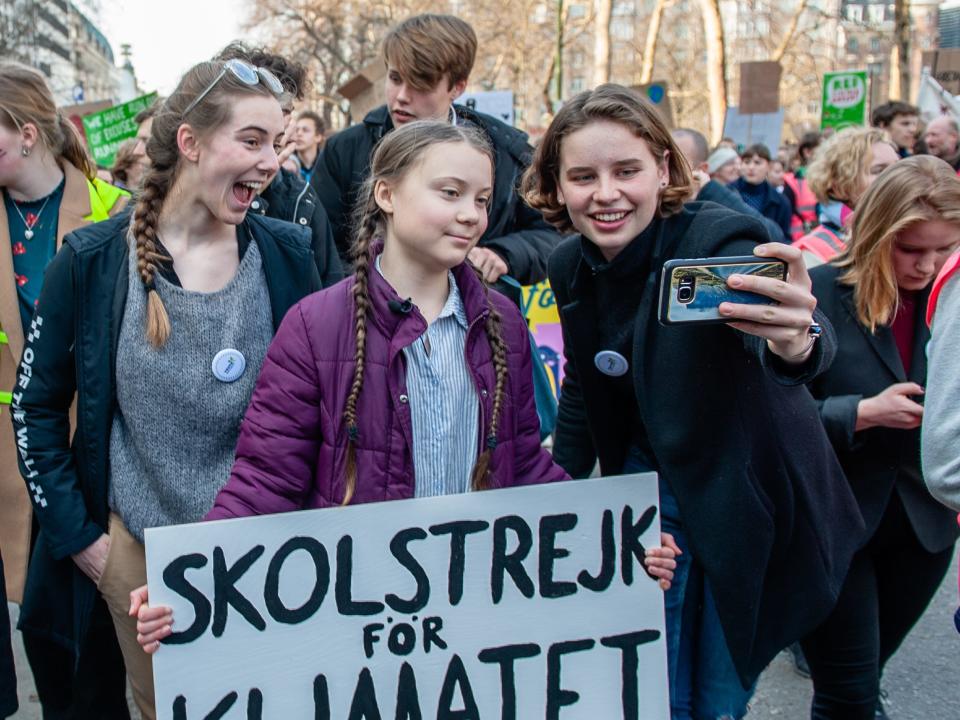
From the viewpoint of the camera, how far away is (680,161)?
7.64 ft

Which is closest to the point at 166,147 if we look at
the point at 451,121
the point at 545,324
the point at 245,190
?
the point at 245,190

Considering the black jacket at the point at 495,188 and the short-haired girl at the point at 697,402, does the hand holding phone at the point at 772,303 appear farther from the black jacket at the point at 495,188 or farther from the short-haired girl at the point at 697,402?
the black jacket at the point at 495,188

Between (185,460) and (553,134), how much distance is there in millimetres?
1129

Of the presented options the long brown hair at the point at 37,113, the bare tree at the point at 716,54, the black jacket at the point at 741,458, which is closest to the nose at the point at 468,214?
the black jacket at the point at 741,458

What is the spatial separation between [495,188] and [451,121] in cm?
33

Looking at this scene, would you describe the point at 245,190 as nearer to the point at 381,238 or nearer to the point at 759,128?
the point at 381,238

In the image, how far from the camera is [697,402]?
2176mm

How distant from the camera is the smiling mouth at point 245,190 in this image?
2385 millimetres

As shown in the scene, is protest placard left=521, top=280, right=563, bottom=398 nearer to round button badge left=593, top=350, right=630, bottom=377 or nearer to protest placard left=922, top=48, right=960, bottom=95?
round button badge left=593, top=350, right=630, bottom=377

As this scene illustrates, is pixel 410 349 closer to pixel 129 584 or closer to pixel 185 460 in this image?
pixel 185 460

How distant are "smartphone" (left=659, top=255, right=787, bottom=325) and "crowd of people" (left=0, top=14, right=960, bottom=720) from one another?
3 cm

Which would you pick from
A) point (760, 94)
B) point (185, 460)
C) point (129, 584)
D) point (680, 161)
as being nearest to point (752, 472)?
point (680, 161)

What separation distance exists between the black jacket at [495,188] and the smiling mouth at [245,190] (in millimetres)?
1003

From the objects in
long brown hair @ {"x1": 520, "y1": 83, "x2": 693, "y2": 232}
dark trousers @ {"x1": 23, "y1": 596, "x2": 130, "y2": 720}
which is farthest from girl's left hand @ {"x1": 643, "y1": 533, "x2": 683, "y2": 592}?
dark trousers @ {"x1": 23, "y1": 596, "x2": 130, "y2": 720}
